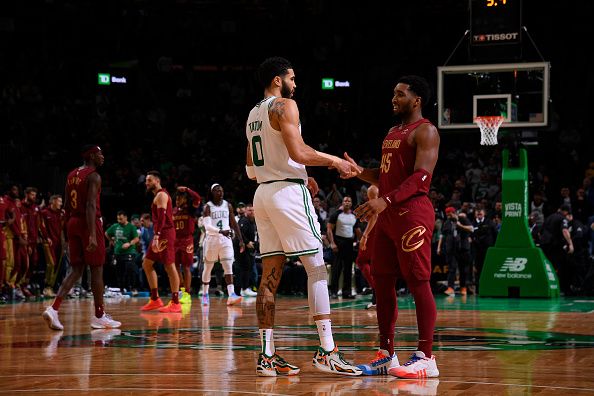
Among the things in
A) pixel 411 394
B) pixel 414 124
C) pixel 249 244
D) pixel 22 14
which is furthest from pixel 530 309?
pixel 22 14

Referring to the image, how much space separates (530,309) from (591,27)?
1544 centimetres

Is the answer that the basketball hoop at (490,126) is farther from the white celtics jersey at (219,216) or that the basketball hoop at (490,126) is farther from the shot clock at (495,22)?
the white celtics jersey at (219,216)

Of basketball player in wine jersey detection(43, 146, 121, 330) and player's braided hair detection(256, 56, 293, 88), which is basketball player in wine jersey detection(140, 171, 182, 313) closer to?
basketball player in wine jersey detection(43, 146, 121, 330)

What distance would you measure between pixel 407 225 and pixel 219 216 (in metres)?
10.7

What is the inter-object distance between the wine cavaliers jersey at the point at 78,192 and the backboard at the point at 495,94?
9.27m

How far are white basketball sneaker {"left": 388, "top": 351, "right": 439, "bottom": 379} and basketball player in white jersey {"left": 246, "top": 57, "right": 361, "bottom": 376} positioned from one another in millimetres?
322

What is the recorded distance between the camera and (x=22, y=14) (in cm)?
3095

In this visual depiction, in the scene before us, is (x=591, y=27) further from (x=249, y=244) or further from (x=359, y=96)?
(x=249, y=244)

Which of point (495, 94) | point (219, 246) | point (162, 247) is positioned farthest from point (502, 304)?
point (162, 247)

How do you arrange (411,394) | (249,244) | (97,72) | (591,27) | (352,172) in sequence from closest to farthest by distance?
1. (411,394)
2. (352,172)
3. (249,244)
4. (591,27)
5. (97,72)

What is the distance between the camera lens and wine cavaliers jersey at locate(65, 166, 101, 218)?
10.9m

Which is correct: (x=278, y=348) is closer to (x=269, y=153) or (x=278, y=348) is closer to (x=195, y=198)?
(x=269, y=153)

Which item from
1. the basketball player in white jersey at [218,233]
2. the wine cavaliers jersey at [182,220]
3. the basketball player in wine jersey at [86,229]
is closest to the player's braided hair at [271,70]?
the basketball player in wine jersey at [86,229]

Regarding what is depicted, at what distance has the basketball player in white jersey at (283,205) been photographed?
660cm
